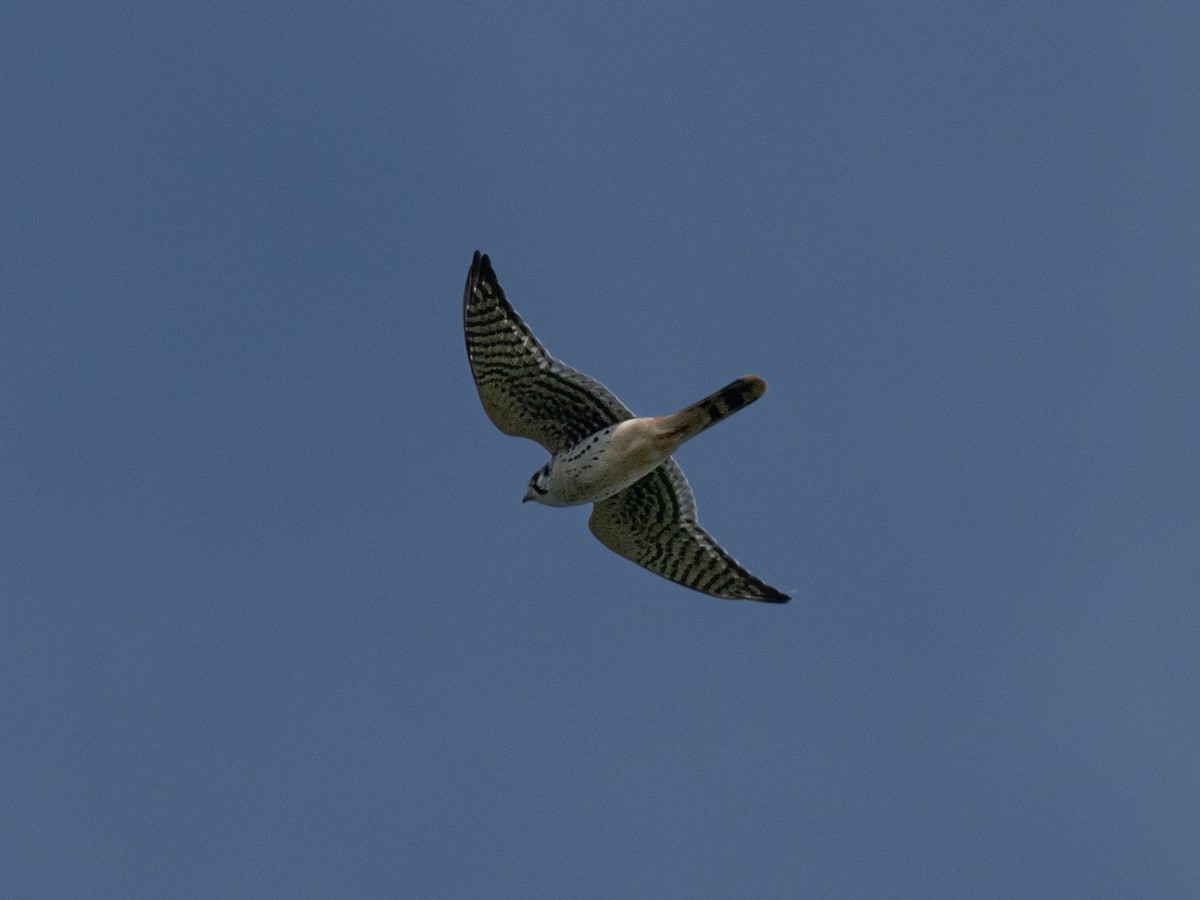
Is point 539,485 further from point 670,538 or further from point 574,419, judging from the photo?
point 670,538

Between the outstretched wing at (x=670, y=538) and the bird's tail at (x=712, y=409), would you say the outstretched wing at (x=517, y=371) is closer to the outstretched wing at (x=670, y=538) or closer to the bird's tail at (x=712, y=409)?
the bird's tail at (x=712, y=409)

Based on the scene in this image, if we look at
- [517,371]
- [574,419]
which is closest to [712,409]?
[574,419]

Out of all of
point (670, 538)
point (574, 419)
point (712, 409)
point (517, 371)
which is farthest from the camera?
point (670, 538)

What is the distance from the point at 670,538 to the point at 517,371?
2.58m

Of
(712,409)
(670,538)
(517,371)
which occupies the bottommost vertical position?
(670,538)

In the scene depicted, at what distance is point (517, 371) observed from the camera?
16766 mm

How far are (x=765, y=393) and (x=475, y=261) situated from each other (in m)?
3.14

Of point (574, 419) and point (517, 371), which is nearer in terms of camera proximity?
point (517, 371)

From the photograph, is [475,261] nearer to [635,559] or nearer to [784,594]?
[635,559]

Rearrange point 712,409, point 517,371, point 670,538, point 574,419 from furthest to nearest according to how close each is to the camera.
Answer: point 670,538 → point 574,419 → point 517,371 → point 712,409

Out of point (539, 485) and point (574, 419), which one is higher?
point (574, 419)

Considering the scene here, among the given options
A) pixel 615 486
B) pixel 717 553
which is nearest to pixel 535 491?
pixel 615 486

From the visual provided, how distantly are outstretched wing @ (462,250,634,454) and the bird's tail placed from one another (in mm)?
537

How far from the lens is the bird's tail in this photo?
53.0 feet
